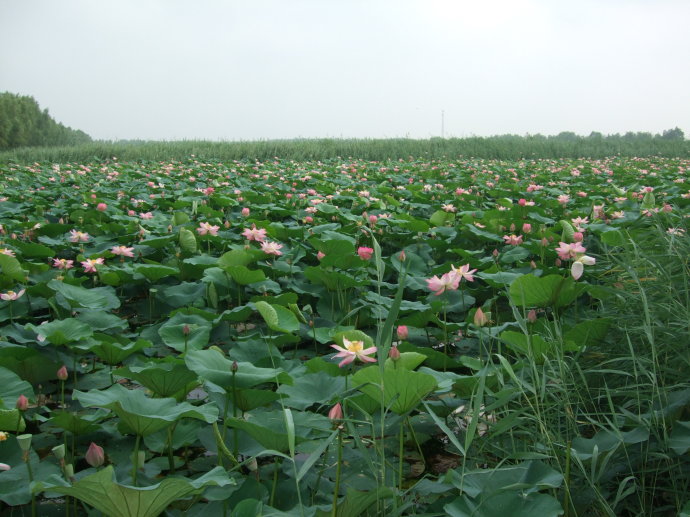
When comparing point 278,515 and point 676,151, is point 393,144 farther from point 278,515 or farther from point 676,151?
point 278,515

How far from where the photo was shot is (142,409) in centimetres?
111

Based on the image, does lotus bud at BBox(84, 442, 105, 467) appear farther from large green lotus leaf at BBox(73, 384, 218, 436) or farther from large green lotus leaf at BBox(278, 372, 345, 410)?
large green lotus leaf at BBox(278, 372, 345, 410)

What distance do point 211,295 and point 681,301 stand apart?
1.55 m

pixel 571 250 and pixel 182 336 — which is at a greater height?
pixel 571 250

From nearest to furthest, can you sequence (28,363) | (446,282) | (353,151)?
(28,363)
(446,282)
(353,151)

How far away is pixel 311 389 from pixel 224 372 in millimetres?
243

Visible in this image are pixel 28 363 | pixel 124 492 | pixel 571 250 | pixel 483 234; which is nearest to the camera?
pixel 124 492

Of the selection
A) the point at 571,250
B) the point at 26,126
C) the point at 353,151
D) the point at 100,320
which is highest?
the point at 26,126

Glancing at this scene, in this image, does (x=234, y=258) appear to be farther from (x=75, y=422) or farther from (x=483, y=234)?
(x=483, y=234)

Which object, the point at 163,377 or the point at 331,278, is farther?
the point at 331,278

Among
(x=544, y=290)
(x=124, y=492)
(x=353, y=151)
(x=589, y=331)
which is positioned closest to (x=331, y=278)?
(x=544, y=290)

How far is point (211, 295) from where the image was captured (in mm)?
2166

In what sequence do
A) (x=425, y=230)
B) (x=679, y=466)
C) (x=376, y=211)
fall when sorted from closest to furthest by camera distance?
1. (x=679, y=466)
2. (x=425, y=230)
3. (x=376, y=211)

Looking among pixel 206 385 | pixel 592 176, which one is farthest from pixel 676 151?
pixel 206 385
